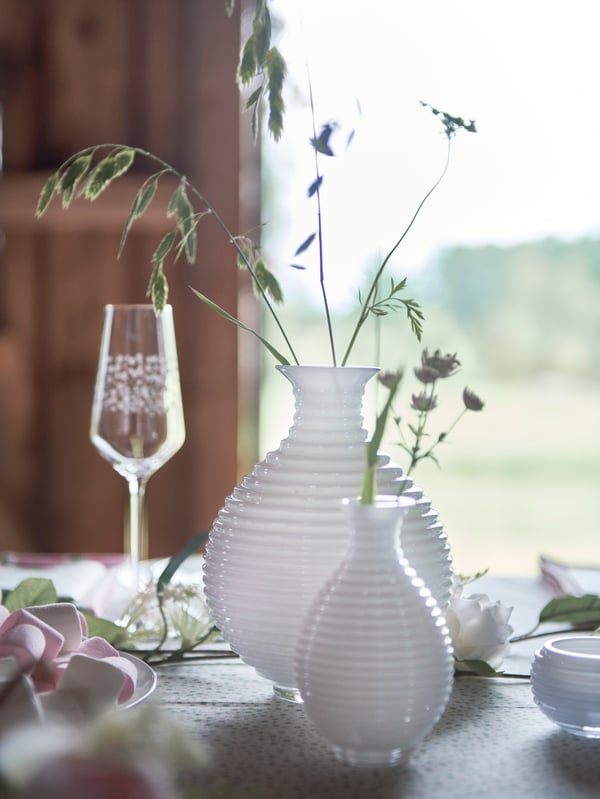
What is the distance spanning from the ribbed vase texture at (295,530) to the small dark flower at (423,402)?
51 millimetres

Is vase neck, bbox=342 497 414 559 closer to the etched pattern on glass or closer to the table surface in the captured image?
the table surface

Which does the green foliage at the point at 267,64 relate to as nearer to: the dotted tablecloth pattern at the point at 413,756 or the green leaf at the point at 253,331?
the green leaf at the point at 253,331

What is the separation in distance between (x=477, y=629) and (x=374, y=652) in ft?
0.73

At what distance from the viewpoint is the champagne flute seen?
926mm

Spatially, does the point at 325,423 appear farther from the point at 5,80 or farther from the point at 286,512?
the point at 5,80

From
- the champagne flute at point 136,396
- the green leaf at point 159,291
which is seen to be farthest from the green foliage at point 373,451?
the champagne flute at point 136,396

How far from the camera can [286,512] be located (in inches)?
25.3

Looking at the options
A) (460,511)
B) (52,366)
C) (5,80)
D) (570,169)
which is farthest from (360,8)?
(460,511)

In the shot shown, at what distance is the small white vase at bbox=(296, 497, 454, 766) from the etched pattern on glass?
0.43 m

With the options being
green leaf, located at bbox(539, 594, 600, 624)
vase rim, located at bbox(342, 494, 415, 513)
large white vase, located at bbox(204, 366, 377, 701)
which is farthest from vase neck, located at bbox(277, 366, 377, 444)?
green leaf, located at bbox(539, 594, 600, 624)

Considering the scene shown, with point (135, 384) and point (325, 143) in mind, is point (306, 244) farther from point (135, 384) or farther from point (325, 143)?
point (135, 384)

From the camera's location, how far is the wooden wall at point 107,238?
2.27 m

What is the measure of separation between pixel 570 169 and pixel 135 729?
5654 mm

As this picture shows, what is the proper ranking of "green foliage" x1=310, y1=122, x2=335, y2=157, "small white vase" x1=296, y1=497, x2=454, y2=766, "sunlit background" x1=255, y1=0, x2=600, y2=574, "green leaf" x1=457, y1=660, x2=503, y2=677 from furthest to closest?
"sunlit background" x1=255, y1=0, x2=600, y2=574
"green leaf" x1=457, y1=660, x2=503, y2=677
"green foliage" x1=310, y1=122, x2=335, y2=157
"small white vase" x1=296, y1=497, x2=454, y2=766
